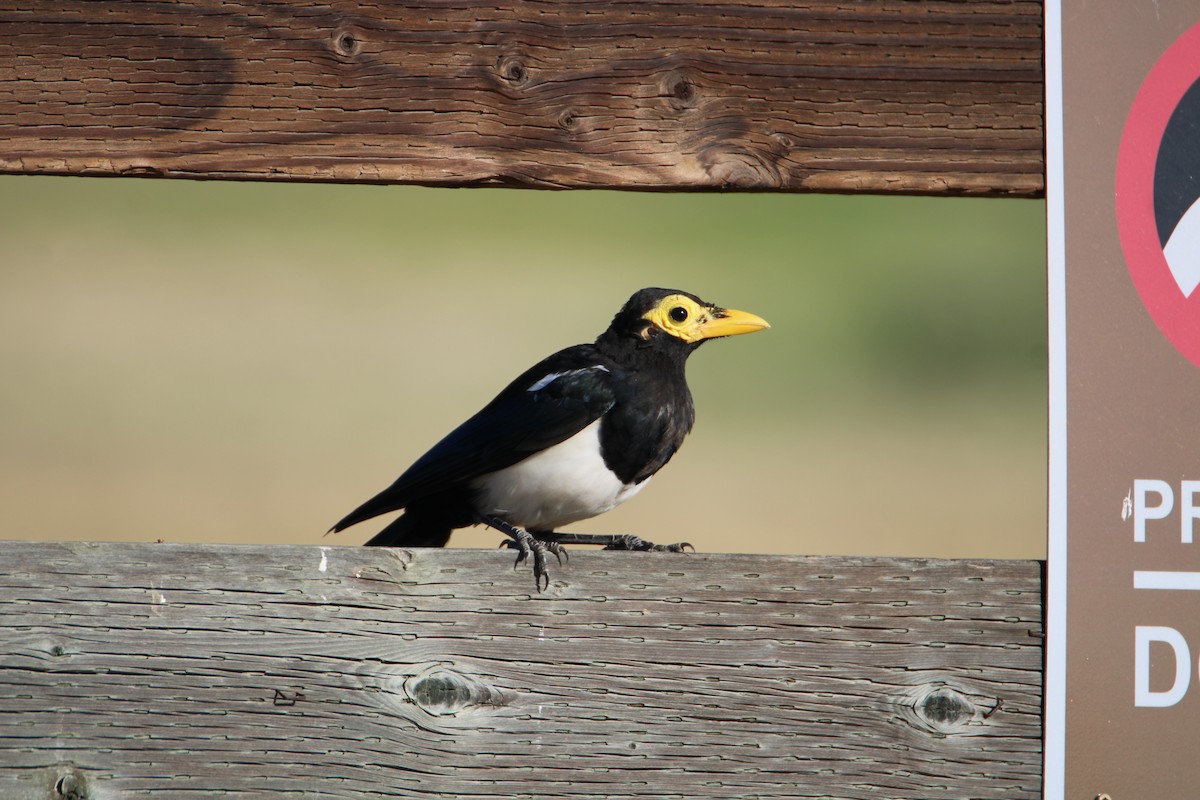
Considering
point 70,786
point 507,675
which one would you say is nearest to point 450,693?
point 507,675

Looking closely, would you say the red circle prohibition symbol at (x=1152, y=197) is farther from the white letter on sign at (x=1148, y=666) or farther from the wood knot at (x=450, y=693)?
the wood knot at (x=450, y=693)

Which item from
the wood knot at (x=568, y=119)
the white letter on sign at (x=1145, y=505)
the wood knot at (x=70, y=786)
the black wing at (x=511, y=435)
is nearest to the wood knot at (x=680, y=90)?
the wood knot at (x=568, y=119)

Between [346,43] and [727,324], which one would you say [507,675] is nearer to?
[346,43]

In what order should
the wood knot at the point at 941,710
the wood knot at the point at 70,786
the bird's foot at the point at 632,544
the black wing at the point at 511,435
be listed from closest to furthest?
1. the wood knot at the point at 70,786
2. the wood knot at the point at 941,710
3. the bird's foot at the point at 632,544
4. the black wing at the point at 511,435

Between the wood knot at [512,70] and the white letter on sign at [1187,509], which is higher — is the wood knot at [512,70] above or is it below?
above

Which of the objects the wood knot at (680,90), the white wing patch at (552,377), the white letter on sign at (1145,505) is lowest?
the white letter on sign at (1145,505)

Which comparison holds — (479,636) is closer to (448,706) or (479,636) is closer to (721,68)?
(448,706)

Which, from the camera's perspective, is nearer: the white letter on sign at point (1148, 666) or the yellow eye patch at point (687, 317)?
the white letter on sign at point (1148, 666)

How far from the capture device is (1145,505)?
71.3 inches

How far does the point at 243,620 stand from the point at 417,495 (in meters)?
1.35

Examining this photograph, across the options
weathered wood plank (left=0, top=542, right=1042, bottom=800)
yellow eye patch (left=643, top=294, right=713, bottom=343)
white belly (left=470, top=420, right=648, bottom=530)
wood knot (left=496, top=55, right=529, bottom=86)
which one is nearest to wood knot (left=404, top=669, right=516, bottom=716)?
weathered wood plank (left=0, top=542, right=1042, bottom=800)

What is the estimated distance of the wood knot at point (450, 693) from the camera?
5.65ft

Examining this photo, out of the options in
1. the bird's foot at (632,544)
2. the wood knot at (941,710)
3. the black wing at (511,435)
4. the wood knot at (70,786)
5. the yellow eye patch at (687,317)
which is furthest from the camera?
the yellow eye patch at (687,317)

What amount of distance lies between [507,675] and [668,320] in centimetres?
166
